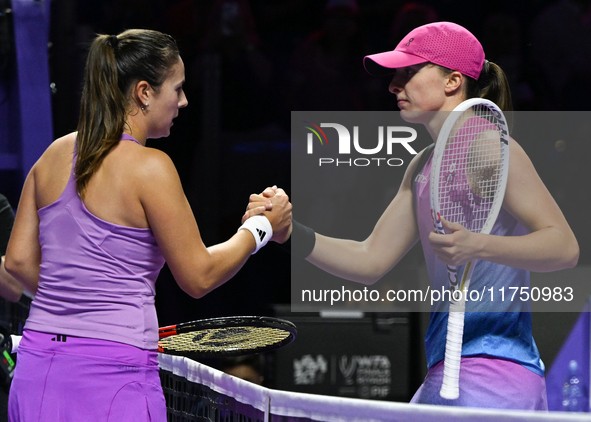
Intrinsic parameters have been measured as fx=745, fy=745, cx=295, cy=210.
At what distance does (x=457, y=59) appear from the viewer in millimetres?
1825

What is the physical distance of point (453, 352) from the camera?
165cm

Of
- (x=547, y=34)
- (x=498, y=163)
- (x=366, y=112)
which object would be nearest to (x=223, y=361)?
(x=366, y=112)

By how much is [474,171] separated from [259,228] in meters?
0.56

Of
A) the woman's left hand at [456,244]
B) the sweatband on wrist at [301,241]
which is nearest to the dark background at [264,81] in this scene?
the sweatband on wrist at [301,241]

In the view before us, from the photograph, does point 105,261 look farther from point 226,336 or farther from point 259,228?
point 226,336

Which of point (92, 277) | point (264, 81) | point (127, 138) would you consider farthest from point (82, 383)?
point (264, 81)

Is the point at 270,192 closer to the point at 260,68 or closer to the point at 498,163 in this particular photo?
the point at 498,163

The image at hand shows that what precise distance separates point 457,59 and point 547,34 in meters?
2.38

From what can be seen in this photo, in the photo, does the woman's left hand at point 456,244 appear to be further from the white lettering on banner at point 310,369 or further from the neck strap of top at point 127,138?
the white lettering on banner at point 310,369

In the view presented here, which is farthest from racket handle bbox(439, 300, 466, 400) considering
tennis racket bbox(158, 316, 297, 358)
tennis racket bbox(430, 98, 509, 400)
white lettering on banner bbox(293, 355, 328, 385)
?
white lettering on banner bbox(293, 355, 328, 385)

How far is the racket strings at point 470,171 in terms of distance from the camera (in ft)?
5.76

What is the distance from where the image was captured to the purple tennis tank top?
1315 millimetres

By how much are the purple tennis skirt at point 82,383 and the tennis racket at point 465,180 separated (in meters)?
0.70

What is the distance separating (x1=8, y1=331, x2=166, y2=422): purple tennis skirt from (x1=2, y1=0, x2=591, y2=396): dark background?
201 centimetres
